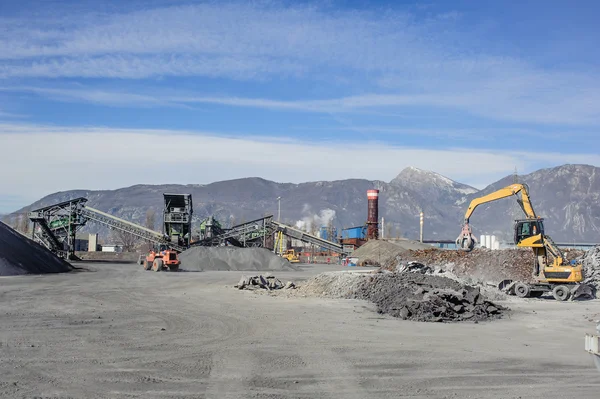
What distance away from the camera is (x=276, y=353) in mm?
12953

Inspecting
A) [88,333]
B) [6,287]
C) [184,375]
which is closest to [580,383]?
[184,375]

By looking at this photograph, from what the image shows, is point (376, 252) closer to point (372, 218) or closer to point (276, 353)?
point (372, 218)

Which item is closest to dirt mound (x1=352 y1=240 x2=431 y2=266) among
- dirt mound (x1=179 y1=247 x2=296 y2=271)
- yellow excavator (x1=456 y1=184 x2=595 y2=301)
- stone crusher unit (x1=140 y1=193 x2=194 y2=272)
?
dirt mound (x1=179 y1=247 x2=296 y2=271)

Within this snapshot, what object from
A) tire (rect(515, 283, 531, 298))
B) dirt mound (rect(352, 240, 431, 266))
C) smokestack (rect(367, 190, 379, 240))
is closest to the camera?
tire (rect(515, 283, 531, 298))

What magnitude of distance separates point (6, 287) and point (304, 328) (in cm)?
1896

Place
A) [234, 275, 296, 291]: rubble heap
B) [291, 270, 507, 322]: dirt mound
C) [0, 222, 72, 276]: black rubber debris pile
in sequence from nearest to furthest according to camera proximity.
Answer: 1. [291, 270, 507, 322]: dirt mound
2. [234, 275, 296, 291]: rubble heap
3. [0, 222, 72, 276]: black rubber debris pile

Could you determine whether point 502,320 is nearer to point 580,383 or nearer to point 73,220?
Result: point 580,383

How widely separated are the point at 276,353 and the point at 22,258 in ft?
111

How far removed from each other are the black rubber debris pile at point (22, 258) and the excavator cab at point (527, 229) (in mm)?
30624

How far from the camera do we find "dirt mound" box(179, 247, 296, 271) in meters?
56.2

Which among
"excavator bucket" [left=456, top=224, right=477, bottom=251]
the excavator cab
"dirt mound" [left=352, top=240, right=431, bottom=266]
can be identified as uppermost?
the excavator cab

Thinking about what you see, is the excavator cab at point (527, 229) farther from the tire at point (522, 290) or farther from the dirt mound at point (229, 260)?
the dirt mound at point (229, 260)

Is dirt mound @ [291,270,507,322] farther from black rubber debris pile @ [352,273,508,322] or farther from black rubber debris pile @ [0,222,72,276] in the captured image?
black rubber debris pile @ [0,222,72,276]

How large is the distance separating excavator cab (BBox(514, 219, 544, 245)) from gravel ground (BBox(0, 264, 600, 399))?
6.84 metres
